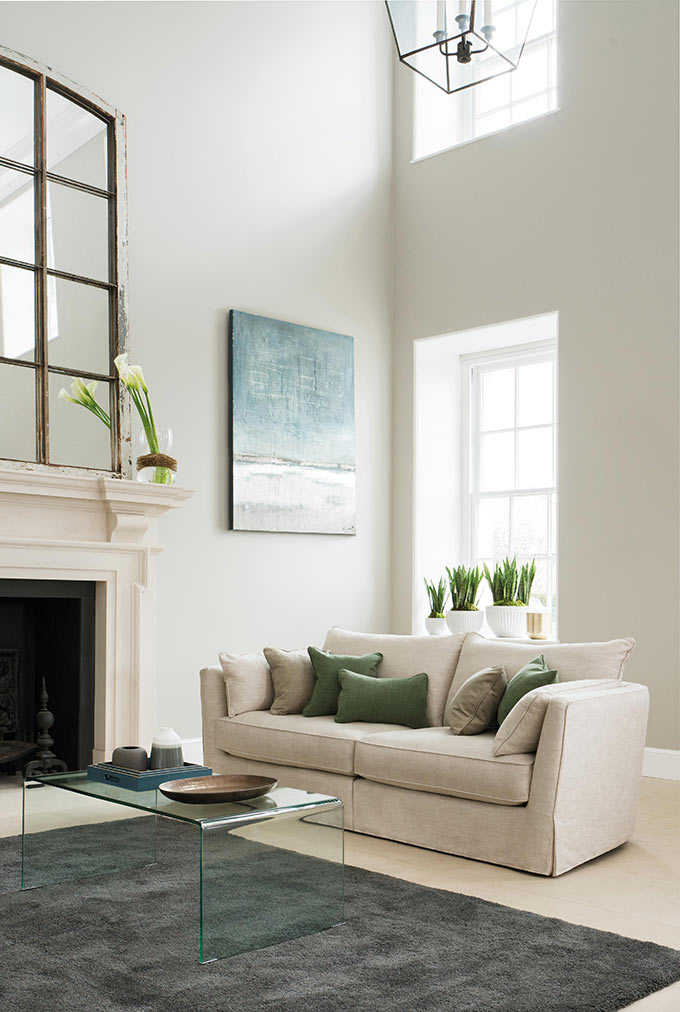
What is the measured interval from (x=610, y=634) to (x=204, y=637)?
2302mm

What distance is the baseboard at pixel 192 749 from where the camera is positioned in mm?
5656

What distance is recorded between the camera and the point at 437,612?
260 inches

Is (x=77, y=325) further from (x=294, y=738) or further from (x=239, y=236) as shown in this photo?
(x=294, y=738)

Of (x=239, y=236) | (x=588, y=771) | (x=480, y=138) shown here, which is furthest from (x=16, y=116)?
(x=588, y=771)

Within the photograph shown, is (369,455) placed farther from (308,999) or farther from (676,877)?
(308,999)

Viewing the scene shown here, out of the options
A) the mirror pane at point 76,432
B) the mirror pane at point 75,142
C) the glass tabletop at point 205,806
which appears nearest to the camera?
the glass tabletop at point 205,806

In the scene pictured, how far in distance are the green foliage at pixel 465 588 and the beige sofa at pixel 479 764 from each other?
1.86 m

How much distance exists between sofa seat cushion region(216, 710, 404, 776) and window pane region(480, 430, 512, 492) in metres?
2.97

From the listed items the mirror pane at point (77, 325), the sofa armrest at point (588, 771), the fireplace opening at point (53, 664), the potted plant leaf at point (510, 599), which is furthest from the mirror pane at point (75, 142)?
the sofa armrest at point (588, 771)

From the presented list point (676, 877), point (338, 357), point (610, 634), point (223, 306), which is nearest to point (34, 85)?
point (223, 306)

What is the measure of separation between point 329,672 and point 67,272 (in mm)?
2473

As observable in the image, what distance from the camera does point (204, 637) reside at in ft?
19.1

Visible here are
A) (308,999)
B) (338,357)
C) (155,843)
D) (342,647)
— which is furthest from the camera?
(338,357)

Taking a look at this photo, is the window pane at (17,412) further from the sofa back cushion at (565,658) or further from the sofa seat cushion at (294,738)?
the sofa back cushion at (565,658)
